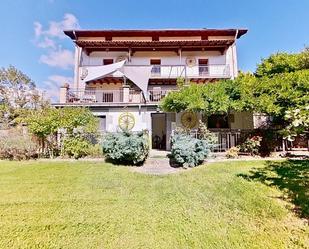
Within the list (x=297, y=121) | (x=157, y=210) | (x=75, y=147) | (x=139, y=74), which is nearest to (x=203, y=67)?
(x=139, y=74)

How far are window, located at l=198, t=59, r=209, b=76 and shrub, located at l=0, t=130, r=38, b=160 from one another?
15.3 m

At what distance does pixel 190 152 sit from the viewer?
1085 cm

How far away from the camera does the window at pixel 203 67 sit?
73.3ft

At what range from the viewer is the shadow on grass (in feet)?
18.1

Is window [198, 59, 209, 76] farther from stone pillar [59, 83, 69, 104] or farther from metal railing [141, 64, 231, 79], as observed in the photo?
stone pillar [59, 83, 69, 104]

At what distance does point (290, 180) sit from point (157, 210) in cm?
428

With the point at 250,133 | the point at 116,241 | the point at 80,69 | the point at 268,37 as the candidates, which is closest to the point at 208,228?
the point at 116,241

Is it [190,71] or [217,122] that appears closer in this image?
[217,122]

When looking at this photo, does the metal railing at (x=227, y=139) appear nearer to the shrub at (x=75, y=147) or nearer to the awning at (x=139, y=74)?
the awning at (x=139, y=74)

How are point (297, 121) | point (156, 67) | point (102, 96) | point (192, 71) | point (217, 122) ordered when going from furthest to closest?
point (192, 71) → point (156, 67) → point (102, 96) → point (217, 122) → point (297, 121)

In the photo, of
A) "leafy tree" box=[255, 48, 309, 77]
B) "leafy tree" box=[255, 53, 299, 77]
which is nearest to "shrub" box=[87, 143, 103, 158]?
"leafy tree" box=[255, 48, 309, 77]

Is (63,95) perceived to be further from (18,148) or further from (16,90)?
(16,90)

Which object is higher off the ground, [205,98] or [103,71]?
[103,71]

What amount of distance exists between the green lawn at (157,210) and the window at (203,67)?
49.0 ft
